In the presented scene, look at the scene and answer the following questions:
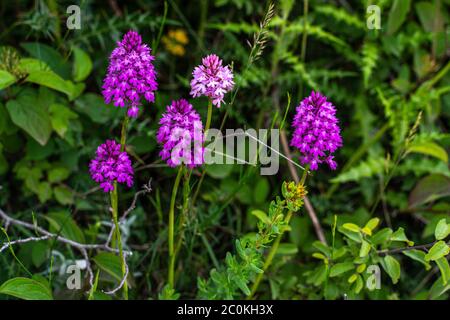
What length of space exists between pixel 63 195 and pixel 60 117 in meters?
0.35

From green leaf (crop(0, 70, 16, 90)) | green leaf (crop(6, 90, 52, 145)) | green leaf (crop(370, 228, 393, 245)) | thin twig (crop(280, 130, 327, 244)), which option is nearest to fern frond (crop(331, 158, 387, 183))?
thin twig (crop(280, 130, 327, 244))

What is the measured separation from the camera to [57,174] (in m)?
2.65

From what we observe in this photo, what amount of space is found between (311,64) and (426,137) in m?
0.77

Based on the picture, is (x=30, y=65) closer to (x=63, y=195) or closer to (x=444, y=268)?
(x=63, y=195)

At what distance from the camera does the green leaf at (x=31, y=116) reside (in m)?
2.37

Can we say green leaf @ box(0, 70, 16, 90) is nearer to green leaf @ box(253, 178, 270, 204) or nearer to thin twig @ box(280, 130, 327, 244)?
green leaf @ box(253, 178, 270, 204)

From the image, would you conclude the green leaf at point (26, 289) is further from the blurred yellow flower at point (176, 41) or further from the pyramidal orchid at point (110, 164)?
the blurred yellow flower at point (176, 41)

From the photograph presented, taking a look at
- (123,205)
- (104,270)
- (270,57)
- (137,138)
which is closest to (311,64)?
(270,57)

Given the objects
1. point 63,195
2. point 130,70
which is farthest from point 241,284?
point 63,195

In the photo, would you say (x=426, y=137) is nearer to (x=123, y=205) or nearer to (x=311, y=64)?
(x=311, y=64)

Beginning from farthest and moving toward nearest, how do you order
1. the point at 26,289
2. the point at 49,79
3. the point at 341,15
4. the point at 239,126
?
the point at 239,126
the point at 341,15
the point at 49,79
the point at 26,289

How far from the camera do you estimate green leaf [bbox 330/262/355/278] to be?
2.09 metres

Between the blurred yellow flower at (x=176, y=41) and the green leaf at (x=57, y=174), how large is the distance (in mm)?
888
